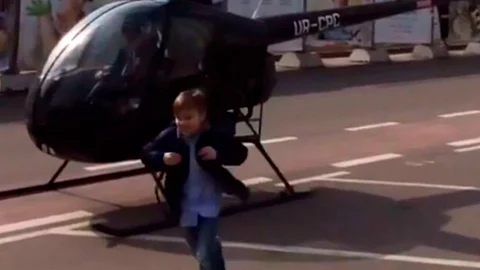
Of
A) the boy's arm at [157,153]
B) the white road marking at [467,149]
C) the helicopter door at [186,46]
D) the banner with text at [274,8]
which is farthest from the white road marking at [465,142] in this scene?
the banner with text at [274,8]

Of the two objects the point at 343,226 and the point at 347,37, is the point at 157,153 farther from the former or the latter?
the point at 347,37

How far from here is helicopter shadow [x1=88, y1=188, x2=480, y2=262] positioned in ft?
30.0

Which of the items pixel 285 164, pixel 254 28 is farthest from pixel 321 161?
pixel 254 28

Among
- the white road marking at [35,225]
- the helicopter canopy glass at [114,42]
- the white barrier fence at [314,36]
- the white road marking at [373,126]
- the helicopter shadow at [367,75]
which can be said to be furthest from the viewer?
the helicopter shadow at [367,75]

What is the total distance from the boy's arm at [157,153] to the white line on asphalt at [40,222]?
3059 mm

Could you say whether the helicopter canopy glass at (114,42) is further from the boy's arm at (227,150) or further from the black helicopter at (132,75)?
the boy's arm at (227,150)

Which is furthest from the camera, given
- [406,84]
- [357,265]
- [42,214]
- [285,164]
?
[406,84]

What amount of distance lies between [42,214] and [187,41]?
1.93m

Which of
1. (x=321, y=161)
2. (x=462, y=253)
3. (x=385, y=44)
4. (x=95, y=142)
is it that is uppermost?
(x=95, y=142)

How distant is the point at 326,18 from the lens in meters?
12.0

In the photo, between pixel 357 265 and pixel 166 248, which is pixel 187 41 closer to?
pixel 166 248

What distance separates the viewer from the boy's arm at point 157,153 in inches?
268

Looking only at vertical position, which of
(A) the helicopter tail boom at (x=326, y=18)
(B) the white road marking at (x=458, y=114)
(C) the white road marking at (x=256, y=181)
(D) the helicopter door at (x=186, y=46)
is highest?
(D) the helicopter door at (x=186, y=46)

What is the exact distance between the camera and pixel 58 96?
9.61 m
